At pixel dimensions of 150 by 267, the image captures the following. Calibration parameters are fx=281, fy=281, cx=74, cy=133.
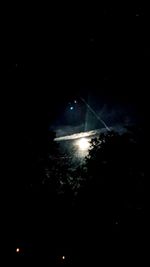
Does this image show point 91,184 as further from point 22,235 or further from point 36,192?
point 22,235

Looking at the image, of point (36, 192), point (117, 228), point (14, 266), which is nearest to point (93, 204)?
point (117, 228)

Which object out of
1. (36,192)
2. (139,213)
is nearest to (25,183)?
(36,192)

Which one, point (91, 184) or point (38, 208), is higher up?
point (91, 184)

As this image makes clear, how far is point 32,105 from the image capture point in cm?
920

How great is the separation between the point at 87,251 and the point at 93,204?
63.9 inches

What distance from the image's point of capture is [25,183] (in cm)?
872

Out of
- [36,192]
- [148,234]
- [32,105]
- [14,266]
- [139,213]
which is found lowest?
[14,266]

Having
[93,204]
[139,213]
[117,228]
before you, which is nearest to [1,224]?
[93,204]

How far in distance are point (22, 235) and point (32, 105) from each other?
4.13 meters

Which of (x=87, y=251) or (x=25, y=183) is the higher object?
(x=25, y=183)

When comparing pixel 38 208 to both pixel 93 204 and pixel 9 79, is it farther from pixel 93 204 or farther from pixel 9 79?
pixel 9 79

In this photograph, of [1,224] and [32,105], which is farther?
[32,105]

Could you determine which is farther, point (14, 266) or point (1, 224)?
point (14, 266)

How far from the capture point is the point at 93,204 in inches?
347
